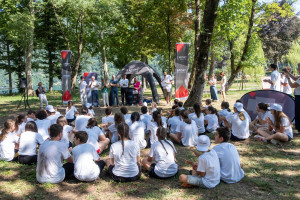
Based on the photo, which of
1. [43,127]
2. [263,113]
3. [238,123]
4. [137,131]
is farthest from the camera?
[263,113]

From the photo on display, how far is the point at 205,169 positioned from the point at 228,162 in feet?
1.58

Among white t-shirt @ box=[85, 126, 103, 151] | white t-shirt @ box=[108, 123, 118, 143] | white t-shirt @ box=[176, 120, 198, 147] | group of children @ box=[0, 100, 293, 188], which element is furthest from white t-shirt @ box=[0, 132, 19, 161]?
white t-shirt @ box=[176, 120, 198, 147]

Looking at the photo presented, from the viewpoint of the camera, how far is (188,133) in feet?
20.4

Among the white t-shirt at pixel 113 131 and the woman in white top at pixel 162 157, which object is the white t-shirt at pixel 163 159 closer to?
the woman in white top at pixel 162 157

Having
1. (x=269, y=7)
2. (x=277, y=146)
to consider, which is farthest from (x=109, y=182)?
(x=269, y=7)

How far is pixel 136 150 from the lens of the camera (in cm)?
426

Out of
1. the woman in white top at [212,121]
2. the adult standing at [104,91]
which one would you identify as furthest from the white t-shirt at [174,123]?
the adult standing at [104,91]

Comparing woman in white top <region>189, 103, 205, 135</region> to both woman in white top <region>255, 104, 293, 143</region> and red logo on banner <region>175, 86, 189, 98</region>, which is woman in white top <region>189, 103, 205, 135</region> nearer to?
woman in white top <region>255, 104, 293, 143</region>

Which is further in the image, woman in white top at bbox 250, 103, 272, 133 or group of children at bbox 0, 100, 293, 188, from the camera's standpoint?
woman in white top at bbox 250, 103, 272, 133

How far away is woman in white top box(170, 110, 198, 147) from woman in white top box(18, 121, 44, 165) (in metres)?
3.35

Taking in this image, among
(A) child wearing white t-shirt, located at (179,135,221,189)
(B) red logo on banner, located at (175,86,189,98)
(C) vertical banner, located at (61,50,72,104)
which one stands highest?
(C) vertical banner, located at (61,50,72,104)

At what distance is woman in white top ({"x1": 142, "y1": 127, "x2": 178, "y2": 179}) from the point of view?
427 centimetres

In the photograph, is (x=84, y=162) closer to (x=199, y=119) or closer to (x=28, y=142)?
(x=28, y=142)

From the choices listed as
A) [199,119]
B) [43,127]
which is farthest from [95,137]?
[199,119]
